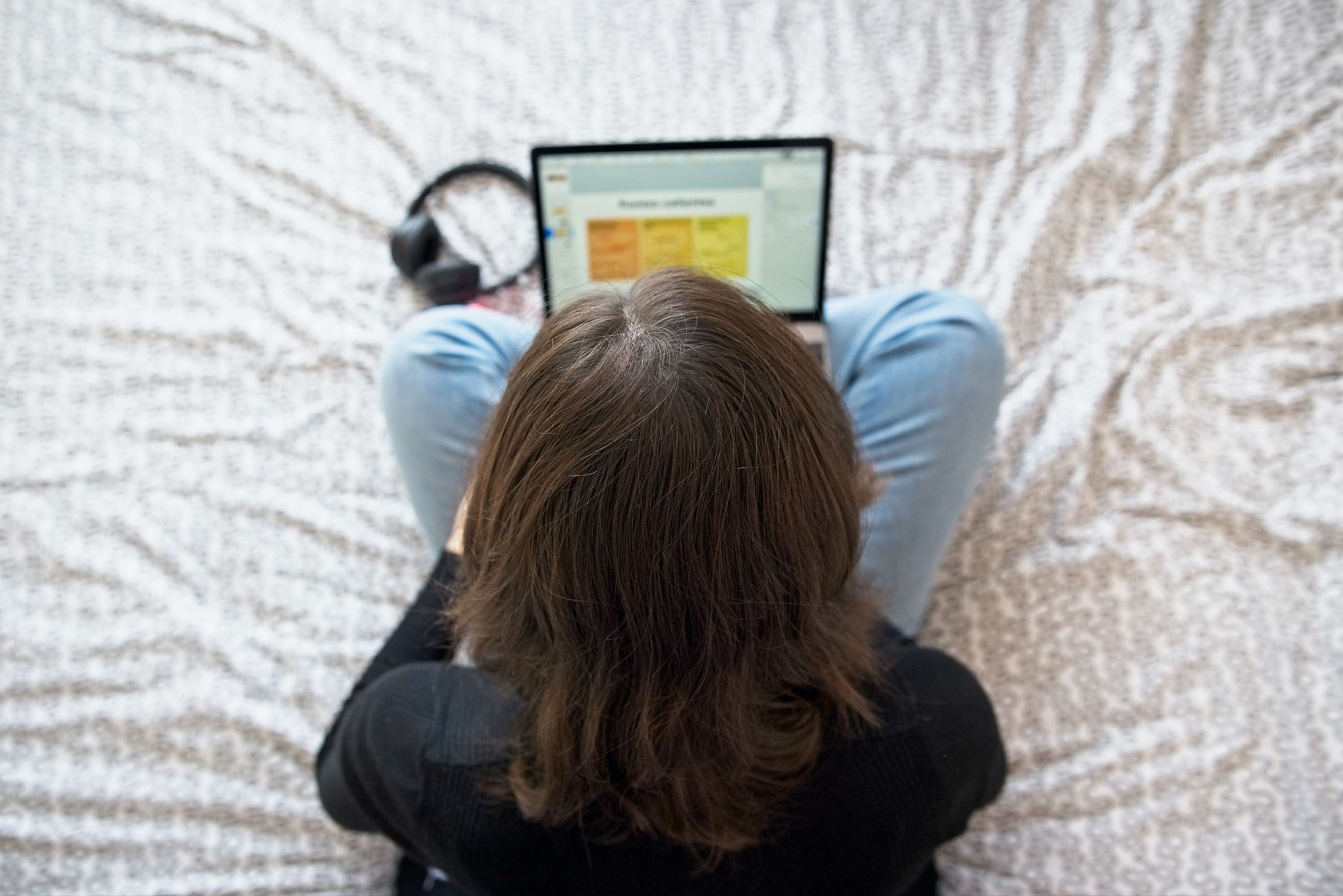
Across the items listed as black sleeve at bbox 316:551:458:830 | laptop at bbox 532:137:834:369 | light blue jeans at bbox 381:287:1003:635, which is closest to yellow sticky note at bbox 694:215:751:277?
laptop at bbox 532:137:834:369

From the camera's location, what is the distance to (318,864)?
2.51ft

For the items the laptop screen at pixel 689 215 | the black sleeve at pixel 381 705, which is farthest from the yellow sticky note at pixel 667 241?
the black sleeve at pixel 381 705

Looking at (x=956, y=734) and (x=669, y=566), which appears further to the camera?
(x=956, y=734)

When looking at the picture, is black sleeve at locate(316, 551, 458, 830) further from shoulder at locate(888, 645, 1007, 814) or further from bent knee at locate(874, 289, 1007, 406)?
bent knee at locate(874, 289, 1007, 406)

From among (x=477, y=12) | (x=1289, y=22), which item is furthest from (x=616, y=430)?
(x=1289, y=22)

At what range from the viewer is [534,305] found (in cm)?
97

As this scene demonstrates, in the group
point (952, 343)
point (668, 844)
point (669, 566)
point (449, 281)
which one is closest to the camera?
point (669, 566)

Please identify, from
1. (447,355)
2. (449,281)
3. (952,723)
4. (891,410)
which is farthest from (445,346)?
(952,723)

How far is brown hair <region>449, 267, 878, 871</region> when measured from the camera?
371mm

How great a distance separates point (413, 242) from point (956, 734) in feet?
2.36

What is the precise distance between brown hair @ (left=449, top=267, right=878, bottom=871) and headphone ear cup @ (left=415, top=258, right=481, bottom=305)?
20.0 inches

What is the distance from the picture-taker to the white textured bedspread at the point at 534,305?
767mm

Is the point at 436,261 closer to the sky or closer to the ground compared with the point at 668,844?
closer to the sky

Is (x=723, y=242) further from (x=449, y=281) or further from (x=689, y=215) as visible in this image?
(x=449, y=281)
